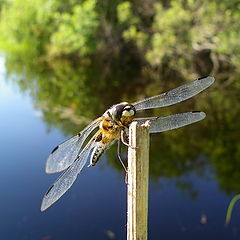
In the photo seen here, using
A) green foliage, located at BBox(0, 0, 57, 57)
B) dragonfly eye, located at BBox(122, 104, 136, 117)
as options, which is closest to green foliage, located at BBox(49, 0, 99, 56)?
green foliage, located at BBox(0, 0, 57, 57)

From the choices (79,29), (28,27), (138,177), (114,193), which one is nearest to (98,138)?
(138,177)

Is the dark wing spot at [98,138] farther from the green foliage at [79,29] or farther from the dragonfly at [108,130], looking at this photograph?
the green foliage at [79,29]

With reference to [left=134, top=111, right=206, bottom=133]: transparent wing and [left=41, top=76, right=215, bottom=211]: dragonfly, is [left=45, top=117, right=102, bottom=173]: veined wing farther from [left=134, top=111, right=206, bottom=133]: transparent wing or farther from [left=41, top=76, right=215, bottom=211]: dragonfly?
[left=134, top=111, right=206, bottom=133]: transparent wing

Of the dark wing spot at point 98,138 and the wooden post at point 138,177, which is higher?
the dark wing spot at point 98,138

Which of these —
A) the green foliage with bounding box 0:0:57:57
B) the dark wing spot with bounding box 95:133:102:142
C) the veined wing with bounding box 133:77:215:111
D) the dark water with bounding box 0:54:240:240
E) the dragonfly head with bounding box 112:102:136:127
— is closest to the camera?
the dragonfly head with bounding box 112:102:136:127

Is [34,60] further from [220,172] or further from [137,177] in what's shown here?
[137,177]

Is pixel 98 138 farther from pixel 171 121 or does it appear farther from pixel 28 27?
pixel 28 27

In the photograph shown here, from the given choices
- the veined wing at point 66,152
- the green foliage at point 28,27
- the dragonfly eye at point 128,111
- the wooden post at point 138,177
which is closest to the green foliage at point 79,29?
the green foliage at point 28,27
